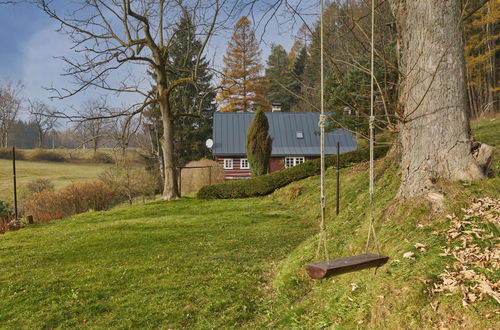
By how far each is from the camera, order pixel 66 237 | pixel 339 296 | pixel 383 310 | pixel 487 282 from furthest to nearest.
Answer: pixel 66 237 < pixel 339 296 < pixel 383 310 < pixel 487 282

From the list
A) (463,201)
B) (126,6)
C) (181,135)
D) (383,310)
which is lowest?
(383,310)

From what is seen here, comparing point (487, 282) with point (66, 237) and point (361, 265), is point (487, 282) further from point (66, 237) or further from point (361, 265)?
point (66, 237)

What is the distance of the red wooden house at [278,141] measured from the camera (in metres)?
25.2

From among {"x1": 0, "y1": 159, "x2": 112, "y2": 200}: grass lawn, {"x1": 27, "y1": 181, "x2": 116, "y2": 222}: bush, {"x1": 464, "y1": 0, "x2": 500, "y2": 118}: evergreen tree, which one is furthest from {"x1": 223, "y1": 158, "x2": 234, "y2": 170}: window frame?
{"x1": 464, "y1": 0, "x2": 500, "y2": 118}: evergreen tree

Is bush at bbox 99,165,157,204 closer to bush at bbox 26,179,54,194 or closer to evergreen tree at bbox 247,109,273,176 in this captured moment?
bush at bbox 26,179,54,194

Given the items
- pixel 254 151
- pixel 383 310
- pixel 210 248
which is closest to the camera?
pixel 383 310

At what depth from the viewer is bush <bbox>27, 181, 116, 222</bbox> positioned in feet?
49.9

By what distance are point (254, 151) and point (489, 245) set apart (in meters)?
16.2

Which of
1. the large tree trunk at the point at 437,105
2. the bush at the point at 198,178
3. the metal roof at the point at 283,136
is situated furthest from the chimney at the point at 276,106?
the large tree trunk at the point at 437,105

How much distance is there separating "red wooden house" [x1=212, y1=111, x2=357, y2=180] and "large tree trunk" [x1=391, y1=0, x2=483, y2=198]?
20306mm

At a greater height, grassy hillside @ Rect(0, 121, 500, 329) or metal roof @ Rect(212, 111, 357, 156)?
metal roof @ Rect(212, 111, 357, 156)

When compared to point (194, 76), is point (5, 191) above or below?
below

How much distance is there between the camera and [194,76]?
14648 mm

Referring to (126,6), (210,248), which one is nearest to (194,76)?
(126,6)
